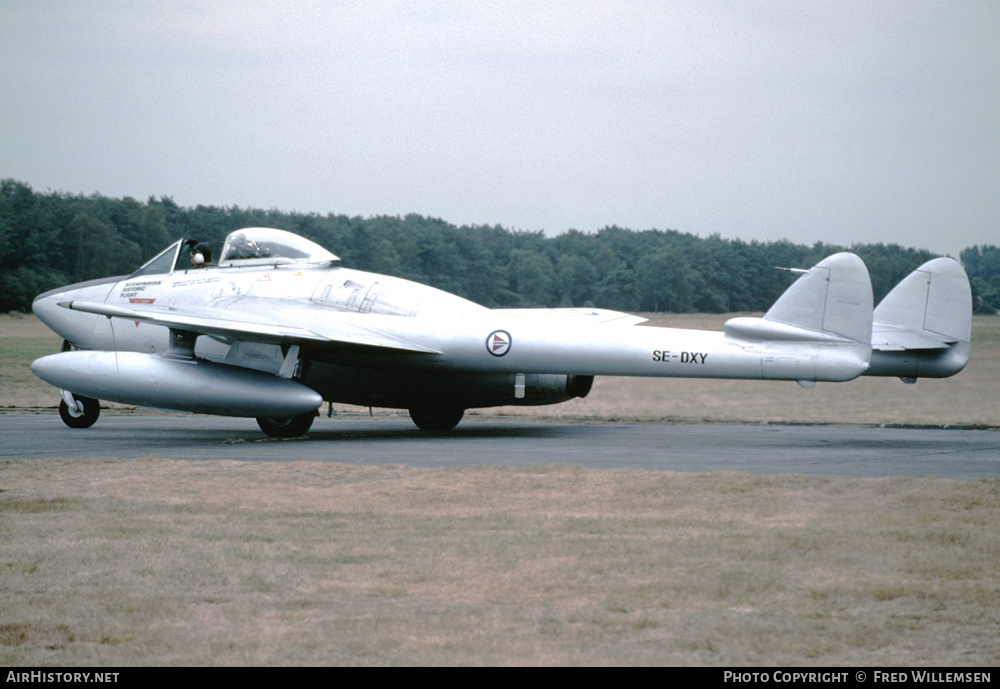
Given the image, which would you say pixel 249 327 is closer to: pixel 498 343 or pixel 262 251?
pixel 262 251

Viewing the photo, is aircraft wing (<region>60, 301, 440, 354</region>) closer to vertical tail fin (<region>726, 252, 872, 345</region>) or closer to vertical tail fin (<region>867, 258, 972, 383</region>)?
vertical tail fin (<region>726, 252, 872, 345</region>)

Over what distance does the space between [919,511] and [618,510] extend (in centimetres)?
240

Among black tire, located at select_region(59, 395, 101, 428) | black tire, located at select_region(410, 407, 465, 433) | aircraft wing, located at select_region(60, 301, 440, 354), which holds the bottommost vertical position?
black tire, located at select_region(59, 395, 101, 428)

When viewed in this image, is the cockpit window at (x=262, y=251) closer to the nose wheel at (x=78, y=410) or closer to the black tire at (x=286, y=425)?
the black tire at (x=286, y=425)

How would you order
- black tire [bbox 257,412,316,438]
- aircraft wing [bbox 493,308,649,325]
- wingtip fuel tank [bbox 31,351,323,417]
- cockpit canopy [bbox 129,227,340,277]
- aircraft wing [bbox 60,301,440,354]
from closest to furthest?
wingtip fuel tank [bbox 31,351,323,417] < aircraft wing [bbox 60,301,440,354] < black tire [bbox 257,412,316,438] < aircraft wing [bbox 493,308,649,325] < cockpit canopy [bbox 129,227,340,277]

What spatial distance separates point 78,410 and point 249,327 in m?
3.88

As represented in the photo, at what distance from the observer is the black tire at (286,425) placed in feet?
50.4

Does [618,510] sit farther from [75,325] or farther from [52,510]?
[75,325]

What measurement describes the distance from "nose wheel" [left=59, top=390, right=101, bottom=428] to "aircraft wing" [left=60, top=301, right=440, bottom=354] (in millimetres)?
1932

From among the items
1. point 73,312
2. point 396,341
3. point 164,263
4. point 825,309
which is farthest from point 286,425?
point 825,309

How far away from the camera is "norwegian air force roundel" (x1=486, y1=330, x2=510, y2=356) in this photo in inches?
595

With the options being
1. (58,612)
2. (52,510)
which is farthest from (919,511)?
(52,510)

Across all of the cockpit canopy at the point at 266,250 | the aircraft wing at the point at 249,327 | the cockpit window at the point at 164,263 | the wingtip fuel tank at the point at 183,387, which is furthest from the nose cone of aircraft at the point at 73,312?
the wingtip fuel tank at the point at 183,387

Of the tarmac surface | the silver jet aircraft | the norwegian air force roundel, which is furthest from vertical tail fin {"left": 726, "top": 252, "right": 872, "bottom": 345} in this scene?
the norwegian air force roundel
